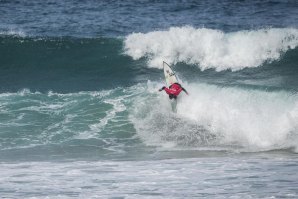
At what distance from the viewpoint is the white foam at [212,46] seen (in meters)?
23.4

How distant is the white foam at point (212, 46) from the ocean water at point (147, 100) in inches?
2.0

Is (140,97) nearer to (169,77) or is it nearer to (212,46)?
(169,77)

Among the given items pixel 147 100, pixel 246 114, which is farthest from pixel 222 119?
pixel 147 100

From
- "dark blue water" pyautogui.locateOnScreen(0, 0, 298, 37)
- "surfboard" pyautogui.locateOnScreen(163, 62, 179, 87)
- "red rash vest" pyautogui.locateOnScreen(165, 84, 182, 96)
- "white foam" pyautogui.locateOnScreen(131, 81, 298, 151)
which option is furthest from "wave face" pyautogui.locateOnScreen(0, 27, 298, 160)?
"dark blue water" pyautogui.locateOnScreen(0, 0, 298, 37)

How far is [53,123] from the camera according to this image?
712 inches

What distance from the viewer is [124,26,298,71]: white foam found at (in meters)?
23.4

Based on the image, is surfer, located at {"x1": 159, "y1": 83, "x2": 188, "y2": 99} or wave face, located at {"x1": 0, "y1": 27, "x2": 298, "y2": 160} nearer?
wave face, located at {"x1": 0, "y1": 27, "x2": 298, "y2": 160}

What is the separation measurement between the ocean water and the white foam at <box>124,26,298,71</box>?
51mm

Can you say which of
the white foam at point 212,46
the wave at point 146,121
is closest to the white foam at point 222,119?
the wave at point 146,121

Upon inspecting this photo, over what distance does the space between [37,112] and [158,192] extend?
8338 mm

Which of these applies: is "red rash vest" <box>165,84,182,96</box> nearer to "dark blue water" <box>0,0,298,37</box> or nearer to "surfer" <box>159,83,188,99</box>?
"surfer" <box>159,83,188,99</box>

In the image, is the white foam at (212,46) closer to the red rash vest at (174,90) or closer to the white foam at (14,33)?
the white foam at (14,33)

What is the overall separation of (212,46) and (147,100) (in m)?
5.78

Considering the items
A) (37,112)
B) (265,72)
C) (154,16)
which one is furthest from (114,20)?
(37,112)
